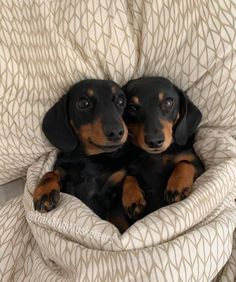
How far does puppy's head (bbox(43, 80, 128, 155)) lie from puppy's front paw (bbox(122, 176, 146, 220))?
147 millimetres

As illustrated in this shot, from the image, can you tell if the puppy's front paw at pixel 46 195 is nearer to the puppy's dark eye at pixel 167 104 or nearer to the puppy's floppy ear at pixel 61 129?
the puppy's floppy ear at pixel 61 129

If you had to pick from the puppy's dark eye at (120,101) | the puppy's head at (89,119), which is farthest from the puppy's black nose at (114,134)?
the puppy's dark eye at (120,101)

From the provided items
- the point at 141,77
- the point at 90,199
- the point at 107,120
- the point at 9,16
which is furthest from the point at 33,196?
the point at 9,16

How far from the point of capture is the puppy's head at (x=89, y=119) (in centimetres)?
145

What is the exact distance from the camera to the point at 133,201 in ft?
4.83

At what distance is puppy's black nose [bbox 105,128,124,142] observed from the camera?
143 centimetres

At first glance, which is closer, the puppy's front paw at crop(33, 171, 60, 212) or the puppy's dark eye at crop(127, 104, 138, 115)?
the puppy's front paw at crop(33, 171, 60, 212)

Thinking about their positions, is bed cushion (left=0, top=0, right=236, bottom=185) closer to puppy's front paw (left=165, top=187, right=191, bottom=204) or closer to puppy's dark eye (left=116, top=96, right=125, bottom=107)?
puppy's dark eye (left=116, top=96, right=125, bottom=107)

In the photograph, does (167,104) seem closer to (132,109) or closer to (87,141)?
(132,109)

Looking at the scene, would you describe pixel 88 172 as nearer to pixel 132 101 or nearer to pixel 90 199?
pixel 90 199

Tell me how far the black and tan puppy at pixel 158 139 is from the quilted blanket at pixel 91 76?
7 cm

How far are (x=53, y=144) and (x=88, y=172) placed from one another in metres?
0.16

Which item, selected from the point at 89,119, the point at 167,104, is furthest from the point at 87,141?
the point at 167,104

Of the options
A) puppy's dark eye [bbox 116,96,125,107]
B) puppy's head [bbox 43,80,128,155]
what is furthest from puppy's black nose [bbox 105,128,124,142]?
puppy's dark eye [bbox 116,96,125,107]
